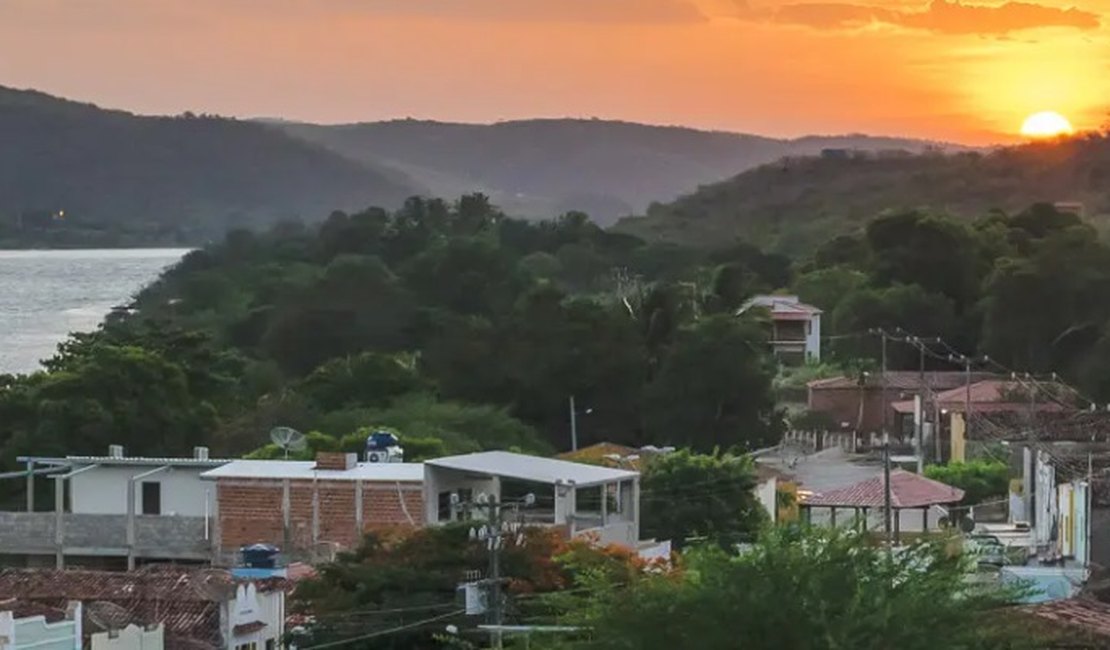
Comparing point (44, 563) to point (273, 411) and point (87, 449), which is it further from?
point (273, 411)

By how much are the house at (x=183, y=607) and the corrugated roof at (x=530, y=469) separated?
20.2 feet

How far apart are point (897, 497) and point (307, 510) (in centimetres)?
787

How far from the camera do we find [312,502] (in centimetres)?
3039

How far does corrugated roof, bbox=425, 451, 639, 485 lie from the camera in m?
29.5

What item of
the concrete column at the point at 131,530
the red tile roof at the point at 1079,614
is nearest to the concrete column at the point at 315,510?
the concrete column at the point at 131,530

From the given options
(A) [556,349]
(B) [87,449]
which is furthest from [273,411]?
(A) [556,349]

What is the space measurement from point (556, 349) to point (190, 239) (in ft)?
471

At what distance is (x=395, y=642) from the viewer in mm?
22078

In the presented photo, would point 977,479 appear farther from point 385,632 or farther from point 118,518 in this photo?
point 385,632

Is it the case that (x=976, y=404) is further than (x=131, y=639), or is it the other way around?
(x=976, y=404)

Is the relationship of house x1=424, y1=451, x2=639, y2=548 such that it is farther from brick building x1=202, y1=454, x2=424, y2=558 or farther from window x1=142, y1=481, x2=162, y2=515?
window x1=142, y1=481, x2=162, y2=515

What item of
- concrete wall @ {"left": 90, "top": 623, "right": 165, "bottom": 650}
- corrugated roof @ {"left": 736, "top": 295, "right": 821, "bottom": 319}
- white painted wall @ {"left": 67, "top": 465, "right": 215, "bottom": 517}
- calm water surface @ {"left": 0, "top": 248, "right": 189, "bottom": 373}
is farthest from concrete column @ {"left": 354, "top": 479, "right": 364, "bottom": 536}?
calm water surface @ {"left": 0, "top": 248, "right": 189, "bottom": 373}

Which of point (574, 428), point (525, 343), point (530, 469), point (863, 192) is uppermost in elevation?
point (863, 192)

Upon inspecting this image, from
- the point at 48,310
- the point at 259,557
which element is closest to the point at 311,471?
the point at 259,557
